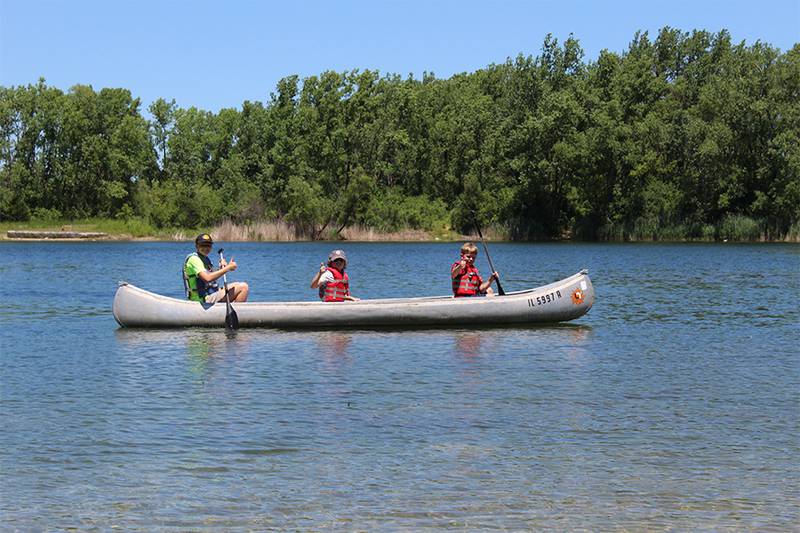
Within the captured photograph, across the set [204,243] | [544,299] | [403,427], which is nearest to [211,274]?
[204,243]

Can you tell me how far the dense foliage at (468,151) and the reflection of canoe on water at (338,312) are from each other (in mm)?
57188

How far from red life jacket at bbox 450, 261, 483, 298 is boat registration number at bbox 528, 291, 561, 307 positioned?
1.23 meters

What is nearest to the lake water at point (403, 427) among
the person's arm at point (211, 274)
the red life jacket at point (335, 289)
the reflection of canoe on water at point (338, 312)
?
the reflection of canoe on water at point (338, 312)

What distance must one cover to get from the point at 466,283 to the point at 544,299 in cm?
151

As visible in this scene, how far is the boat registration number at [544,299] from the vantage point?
20.0 m

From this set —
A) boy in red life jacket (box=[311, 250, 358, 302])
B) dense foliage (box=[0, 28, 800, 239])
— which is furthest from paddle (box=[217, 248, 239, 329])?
dense foliage (box=[0, 28, 800, 239])

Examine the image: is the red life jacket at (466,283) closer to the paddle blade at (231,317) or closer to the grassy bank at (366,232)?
the paddle blade at (231,317)

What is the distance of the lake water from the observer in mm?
8016

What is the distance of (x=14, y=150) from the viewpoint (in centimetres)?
9925

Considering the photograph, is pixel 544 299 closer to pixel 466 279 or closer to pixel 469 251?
pixel 466 279

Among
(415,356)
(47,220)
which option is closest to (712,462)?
(415,356)

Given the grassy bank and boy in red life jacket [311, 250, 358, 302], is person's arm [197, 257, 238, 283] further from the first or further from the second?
the grassy bank

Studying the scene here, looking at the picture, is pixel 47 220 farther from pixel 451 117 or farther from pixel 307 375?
pixel 307 375

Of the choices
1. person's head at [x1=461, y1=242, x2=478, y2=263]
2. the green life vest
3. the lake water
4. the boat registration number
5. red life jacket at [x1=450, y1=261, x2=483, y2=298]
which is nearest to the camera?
the lake water
